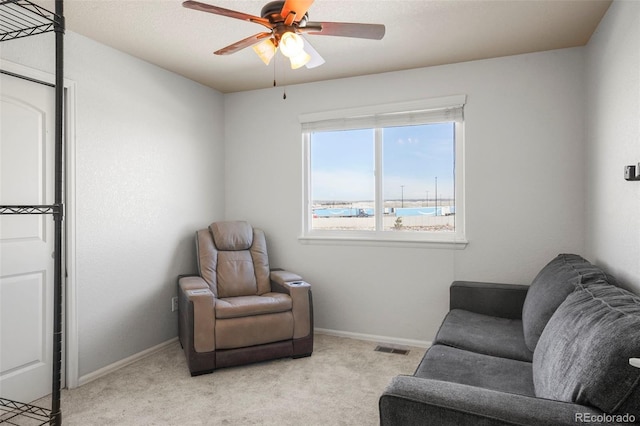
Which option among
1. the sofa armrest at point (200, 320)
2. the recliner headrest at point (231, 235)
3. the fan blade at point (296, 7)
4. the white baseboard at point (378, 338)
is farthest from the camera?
the recliner headrest at point (231, 235)

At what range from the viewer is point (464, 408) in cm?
124

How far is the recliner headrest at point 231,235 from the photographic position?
3764 mm

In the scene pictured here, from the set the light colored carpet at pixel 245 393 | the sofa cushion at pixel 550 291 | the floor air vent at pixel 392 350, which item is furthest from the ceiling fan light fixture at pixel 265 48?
the floor air vent at pixel 392 350

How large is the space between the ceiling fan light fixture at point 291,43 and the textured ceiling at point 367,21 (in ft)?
1.82

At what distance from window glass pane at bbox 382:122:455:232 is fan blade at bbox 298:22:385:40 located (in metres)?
1.72

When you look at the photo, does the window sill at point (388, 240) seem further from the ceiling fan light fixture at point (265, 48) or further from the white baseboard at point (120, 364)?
the ceiling fan light fixture at point (265, 48)

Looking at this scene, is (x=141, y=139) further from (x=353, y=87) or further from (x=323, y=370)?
(x=323, y=370)

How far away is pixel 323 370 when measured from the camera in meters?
3.03

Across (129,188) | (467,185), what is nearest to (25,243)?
(129,188)

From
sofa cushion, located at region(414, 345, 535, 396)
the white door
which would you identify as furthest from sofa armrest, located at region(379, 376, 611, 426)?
the white door

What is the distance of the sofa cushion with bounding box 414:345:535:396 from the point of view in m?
1.79

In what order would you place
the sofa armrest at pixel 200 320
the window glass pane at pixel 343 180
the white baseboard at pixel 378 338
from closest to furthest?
the sofa armrest at pixel 200 320
the white baseboard at pixel 378 338
the window glass pane at pixel 343 180

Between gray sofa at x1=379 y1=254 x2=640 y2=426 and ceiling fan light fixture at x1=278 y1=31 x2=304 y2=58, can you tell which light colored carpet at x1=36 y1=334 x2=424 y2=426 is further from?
ceiling fan light fixture at x1=278 y1=31 x2=304 y2=58

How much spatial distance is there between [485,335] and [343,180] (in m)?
2.08
